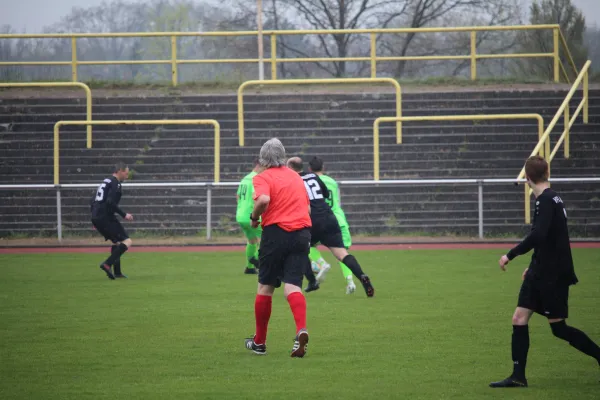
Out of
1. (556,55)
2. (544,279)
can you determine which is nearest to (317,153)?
(556,55)

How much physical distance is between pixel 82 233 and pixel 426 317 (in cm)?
1362

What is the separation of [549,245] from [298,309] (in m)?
2.32

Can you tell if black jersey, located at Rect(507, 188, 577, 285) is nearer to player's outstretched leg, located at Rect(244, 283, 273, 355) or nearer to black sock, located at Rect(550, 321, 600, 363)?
black sock, located at Rect(550, 321, 600, 363)

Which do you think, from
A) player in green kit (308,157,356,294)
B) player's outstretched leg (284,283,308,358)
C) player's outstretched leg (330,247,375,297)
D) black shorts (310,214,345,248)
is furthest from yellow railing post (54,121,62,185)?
player's outstretched leg (284,283,308,358)

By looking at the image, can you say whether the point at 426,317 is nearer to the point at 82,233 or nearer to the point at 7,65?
the point at 82,233

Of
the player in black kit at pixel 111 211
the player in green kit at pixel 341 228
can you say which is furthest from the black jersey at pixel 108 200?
the player in green kit at pixel 341 228

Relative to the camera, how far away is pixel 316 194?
1193 cm

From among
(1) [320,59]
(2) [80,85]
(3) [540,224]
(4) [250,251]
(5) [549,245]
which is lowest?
(4) [250,251]

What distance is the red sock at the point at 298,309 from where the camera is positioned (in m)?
8.22

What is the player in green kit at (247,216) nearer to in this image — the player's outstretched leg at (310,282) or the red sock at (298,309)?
the player's outstretched leg at (310,282)

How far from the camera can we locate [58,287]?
44.9ft

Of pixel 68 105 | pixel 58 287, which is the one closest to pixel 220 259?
pixel 58 287

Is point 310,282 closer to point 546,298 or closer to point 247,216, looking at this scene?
point 247,216

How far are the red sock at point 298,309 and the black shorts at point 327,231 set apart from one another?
3.81 meters
